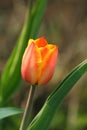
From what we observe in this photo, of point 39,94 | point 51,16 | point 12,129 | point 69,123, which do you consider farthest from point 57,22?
point 12,129

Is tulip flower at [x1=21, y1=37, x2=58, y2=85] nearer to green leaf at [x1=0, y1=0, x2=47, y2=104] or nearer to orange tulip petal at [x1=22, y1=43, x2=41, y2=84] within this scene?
orange tulip petal at [x1=22, y1=43, x2=41, y2=84]

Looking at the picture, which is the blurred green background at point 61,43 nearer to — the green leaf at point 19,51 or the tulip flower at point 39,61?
the green leaf at point 19,51

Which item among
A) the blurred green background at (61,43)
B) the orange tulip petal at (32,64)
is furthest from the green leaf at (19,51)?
the blurred green background at (61,43)

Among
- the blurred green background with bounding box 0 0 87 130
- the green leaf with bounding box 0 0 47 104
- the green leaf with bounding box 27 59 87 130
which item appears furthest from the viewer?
the blurred green background with bounding box 0 0 87 130

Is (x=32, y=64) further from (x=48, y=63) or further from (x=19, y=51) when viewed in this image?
(x=19, y=51)

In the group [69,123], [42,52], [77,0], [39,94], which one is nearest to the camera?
[42,52]

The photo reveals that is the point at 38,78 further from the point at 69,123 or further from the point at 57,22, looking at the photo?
the point at 57,22

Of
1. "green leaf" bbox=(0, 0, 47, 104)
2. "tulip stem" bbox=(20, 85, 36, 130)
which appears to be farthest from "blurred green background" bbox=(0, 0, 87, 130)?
"tulip stem" bbox=(20, 85, 36, 130)
